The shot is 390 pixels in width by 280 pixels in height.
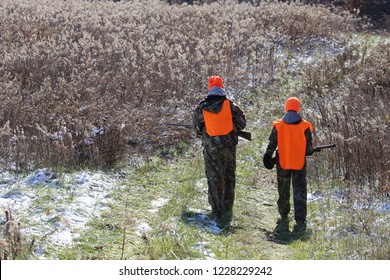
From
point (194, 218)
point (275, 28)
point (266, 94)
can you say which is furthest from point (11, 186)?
point (275, 28)

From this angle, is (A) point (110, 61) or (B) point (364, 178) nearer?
(B) point (364, 178)

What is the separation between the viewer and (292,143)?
7.58 meters

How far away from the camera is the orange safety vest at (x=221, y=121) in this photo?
773cm

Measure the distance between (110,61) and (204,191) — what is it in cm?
625

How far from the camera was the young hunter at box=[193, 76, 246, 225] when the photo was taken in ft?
25.3

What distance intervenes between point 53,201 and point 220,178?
90.6 inches

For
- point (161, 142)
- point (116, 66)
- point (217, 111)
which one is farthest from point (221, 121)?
point (116, 66)

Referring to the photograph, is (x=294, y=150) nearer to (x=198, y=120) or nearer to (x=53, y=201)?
(x=198, y=120)

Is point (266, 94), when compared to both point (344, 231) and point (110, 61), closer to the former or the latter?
point (110, 61)

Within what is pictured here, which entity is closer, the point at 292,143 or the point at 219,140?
the point at 292,143

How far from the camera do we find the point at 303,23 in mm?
20844

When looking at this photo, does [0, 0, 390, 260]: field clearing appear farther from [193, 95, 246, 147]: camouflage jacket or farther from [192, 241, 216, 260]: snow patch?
[193, 95, 246, 147]: camouflage jacket

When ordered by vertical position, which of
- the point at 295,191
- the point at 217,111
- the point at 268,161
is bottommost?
the point at 295,191

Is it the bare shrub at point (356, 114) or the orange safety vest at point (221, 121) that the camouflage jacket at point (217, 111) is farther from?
the bare shrub at point (356, 114)
